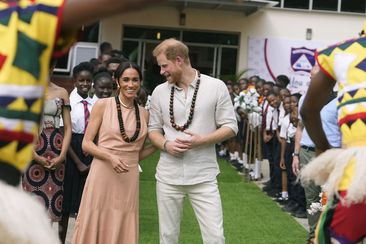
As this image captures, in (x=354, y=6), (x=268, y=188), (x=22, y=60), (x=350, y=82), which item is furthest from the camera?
(x=354, y=6)

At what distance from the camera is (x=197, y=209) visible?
20.0ft

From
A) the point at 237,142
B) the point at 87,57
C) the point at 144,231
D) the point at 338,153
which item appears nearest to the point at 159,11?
the point at 87,57

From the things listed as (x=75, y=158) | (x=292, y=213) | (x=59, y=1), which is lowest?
(x=292, y=213)

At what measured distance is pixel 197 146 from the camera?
235 inches

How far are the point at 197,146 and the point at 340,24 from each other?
59.2 feet

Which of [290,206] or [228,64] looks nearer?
[290,206]

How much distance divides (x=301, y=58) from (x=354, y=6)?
2738 mm

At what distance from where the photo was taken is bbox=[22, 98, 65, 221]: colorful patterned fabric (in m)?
6.50

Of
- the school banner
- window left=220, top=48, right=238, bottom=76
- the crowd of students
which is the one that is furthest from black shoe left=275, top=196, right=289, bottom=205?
window left=220, top=48, right=238, bottom=76

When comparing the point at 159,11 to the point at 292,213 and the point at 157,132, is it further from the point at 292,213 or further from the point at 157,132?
the point at 157,132

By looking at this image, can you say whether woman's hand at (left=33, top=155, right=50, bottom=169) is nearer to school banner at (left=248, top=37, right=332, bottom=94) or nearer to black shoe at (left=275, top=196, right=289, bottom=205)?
black shoe at (left=275, top=196, right=289, bottom=205)

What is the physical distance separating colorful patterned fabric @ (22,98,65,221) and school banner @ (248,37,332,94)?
52.1ft

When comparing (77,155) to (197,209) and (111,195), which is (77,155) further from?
(197,209)

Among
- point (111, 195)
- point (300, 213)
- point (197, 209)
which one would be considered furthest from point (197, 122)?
point (300, 213)
